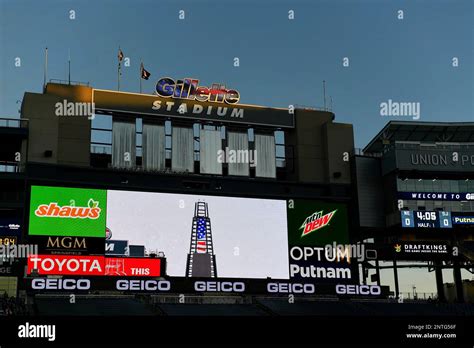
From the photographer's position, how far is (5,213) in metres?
50.0

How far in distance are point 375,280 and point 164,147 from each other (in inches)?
860

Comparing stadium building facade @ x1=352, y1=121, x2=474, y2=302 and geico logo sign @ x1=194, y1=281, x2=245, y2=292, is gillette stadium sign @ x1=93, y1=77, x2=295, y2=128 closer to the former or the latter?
stadium building facade @ x1=352, y1=121, x2=474, y2=302

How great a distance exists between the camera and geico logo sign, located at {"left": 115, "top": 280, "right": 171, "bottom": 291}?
46500 mm

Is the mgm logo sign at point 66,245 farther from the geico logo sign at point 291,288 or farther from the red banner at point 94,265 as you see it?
the geico logo sign at point 291,288

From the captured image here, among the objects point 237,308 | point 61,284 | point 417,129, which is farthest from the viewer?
point 417,129

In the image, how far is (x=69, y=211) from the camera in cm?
4928

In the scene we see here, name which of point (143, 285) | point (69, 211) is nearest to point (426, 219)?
point (143, 285)

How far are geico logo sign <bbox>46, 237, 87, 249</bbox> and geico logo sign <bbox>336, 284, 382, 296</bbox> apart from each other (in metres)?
19.1

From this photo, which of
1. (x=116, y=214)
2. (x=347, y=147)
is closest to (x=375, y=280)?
(x=347, y=147)

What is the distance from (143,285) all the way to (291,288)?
11.0 m

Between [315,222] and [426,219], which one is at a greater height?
[426,219]

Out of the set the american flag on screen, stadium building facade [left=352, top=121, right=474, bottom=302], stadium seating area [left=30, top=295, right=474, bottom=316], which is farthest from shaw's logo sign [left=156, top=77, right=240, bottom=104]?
stadium seating area [left=30, top=295, right=474, bottom=316]

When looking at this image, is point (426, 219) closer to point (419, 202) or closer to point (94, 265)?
point (419, 202)
